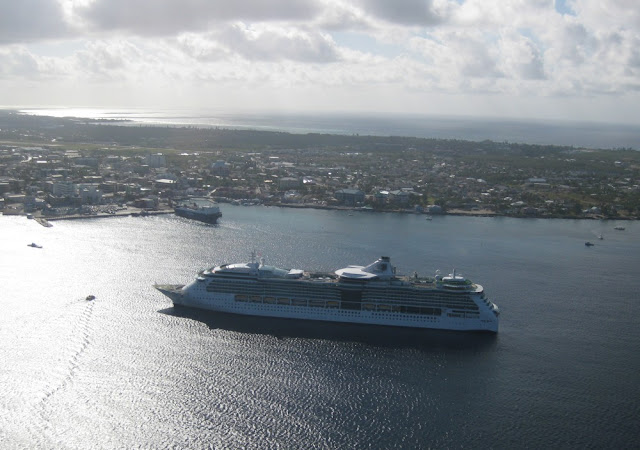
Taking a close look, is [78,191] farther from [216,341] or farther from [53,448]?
[53,448]

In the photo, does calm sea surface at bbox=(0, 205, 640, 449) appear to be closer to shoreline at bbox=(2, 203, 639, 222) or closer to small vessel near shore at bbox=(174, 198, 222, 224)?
small vessel near shore at bbox=(174, 198, 222, 224)

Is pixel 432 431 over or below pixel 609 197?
below

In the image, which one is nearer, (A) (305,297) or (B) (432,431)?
(B) (432,431)

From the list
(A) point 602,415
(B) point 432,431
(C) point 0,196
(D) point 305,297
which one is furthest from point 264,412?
(C) point 0,196

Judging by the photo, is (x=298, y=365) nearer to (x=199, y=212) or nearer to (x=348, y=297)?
(x=348, y=297)

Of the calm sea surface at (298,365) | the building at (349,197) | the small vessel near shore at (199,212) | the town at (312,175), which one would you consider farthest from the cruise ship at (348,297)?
the building at (349,197)

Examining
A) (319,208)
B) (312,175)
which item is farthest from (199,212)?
(312,175)
